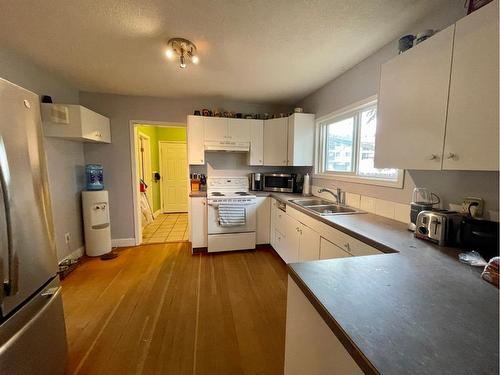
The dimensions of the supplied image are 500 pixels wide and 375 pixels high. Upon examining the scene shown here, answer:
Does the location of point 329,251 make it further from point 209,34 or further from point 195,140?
point 195,140

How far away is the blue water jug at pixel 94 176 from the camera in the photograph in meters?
3.02

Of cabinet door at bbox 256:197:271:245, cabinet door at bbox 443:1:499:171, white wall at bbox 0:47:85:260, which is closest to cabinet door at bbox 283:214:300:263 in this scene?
cabinet door at bbox 256:197:271:245

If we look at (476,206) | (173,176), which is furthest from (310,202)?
(173,176)

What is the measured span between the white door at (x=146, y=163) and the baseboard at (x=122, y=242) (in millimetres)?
1584

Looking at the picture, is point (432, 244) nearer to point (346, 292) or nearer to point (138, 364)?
point (346, 292)

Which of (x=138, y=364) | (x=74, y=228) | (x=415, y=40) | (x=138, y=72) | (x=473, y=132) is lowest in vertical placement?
(x=138, y=364)

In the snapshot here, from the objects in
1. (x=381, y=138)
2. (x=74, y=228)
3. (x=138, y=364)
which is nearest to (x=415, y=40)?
(x=381, y=138)

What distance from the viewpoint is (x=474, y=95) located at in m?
1.02

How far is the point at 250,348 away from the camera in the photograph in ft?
5.13

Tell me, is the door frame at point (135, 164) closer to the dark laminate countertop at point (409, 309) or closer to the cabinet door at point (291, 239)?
the cabinet door at point (291, 239)

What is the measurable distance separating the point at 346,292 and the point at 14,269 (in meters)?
1.38

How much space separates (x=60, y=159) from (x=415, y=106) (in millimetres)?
3590

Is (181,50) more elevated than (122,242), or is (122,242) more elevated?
(181,50)

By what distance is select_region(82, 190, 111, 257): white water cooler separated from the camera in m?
2.96
